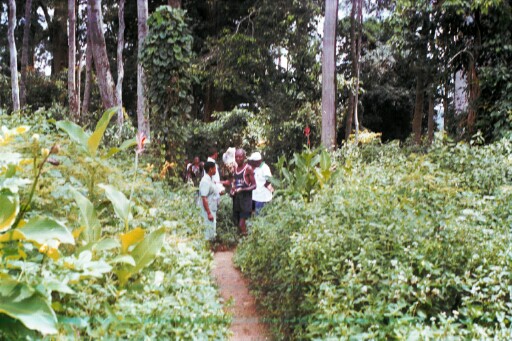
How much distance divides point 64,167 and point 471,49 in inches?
384

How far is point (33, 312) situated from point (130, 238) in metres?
0.96

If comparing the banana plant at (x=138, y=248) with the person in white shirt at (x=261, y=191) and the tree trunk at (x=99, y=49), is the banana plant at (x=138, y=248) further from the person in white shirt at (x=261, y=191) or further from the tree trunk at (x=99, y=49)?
the tree trunk at (x=99, y=49)

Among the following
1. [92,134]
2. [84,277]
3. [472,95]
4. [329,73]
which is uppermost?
[329,73]

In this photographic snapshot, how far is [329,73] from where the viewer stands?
1080cm

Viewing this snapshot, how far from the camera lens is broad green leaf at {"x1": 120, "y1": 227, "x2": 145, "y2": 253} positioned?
2.76 metres

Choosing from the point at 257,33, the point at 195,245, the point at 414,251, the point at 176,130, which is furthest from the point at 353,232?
the point at 257,33

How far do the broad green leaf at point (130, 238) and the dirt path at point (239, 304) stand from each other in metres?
0.62

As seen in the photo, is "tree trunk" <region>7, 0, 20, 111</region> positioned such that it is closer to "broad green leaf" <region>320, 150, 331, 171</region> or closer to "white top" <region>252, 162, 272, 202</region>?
"white top" <region>252, 162, 272, 202</region>

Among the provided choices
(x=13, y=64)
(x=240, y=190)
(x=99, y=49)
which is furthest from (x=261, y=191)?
(x=13, y=64)

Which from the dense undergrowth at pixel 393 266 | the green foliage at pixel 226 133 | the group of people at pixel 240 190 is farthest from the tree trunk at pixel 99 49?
the dense undergrowth at pixel 393 266

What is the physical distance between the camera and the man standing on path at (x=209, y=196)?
679 centimetres

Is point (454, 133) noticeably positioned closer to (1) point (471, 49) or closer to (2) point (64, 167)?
(1) point (471, 49)

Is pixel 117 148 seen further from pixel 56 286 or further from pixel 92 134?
pixel 56 286

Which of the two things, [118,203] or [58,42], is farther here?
[58,42]
